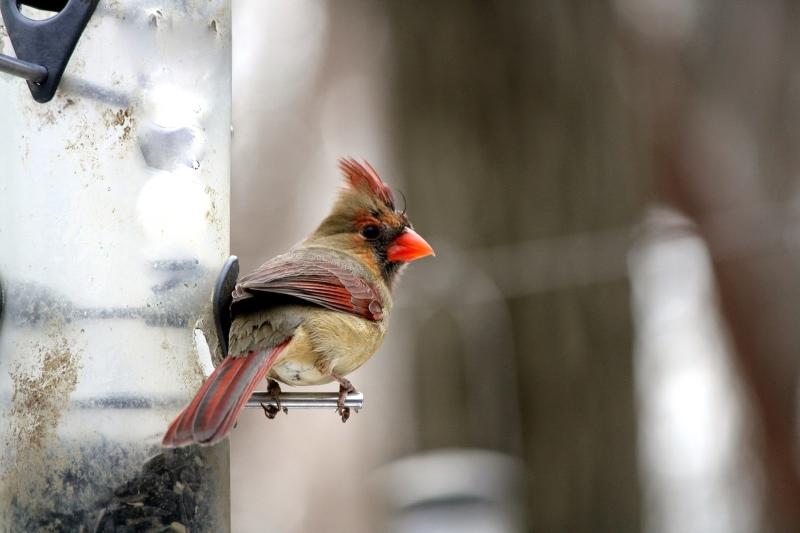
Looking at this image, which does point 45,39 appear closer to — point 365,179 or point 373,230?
point 365,179

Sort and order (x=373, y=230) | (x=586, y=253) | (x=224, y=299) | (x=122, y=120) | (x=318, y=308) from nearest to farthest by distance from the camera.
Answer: (x=122, y=120) → (x=224, y=299) → (x=318, y=308) → (x=373, y=230) → (x=586, y=253)

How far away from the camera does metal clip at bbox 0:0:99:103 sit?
2.50 metres

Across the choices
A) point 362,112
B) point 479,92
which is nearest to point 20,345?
point 479,92

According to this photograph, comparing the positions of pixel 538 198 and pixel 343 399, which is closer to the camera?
pixel 343 399

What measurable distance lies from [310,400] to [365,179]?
0.84 meters

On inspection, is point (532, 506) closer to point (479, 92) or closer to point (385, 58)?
point (479, 92)

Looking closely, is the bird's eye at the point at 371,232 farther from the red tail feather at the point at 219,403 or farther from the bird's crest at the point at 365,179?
the red tail feather at the point at 219,403

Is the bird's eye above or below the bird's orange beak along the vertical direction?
above

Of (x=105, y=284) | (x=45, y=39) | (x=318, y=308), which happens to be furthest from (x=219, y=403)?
(x=45, y=39)

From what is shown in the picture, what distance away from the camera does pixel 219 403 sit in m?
2.28

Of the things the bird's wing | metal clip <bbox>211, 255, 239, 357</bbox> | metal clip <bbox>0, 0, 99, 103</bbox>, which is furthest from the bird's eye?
metal clip <bbox>0, 0, 99, 103</bbox>

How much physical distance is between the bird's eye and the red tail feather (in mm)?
954

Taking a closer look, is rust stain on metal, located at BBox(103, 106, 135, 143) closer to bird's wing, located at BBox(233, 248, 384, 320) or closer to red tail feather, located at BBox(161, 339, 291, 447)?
bird's wing, located at BBox(233, 248, 384, 320)

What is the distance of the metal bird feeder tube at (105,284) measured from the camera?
253 centimetres
